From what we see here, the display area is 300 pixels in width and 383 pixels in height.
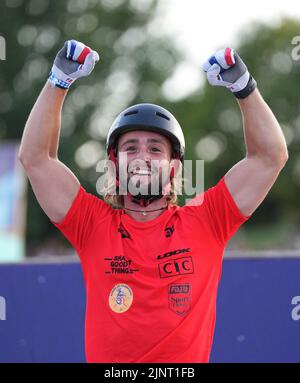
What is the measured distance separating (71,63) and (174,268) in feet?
4.34

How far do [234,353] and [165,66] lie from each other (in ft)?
116

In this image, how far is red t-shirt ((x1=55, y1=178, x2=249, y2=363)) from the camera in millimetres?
3730

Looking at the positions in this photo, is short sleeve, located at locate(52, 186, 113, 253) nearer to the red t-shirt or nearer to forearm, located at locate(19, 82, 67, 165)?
the red t-shirt

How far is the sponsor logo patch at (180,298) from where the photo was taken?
3756 mm

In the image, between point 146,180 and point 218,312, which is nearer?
point 146,180

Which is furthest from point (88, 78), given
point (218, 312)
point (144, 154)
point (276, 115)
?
point (144, 154)

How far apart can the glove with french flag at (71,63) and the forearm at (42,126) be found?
0.21ft

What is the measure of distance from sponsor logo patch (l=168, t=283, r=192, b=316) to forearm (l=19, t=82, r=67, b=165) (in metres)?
1.09

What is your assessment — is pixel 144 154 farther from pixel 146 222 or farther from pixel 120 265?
pixel 120 265

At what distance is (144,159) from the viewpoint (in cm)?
404

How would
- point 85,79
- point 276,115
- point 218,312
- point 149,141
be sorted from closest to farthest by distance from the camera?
point 149,141, point 218,312, point 85,79, point 276,115

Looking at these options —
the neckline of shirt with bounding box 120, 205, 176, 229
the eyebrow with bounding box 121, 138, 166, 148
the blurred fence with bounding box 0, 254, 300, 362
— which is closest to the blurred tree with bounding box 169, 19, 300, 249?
the blurred fence with bounding box 0, 254, 300, 362

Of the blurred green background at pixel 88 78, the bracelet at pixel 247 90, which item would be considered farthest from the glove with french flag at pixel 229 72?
the blurred green background at pixel 88 78

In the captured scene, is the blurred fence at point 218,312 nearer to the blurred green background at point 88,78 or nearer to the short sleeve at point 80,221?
the short sleeve at point 80,221
